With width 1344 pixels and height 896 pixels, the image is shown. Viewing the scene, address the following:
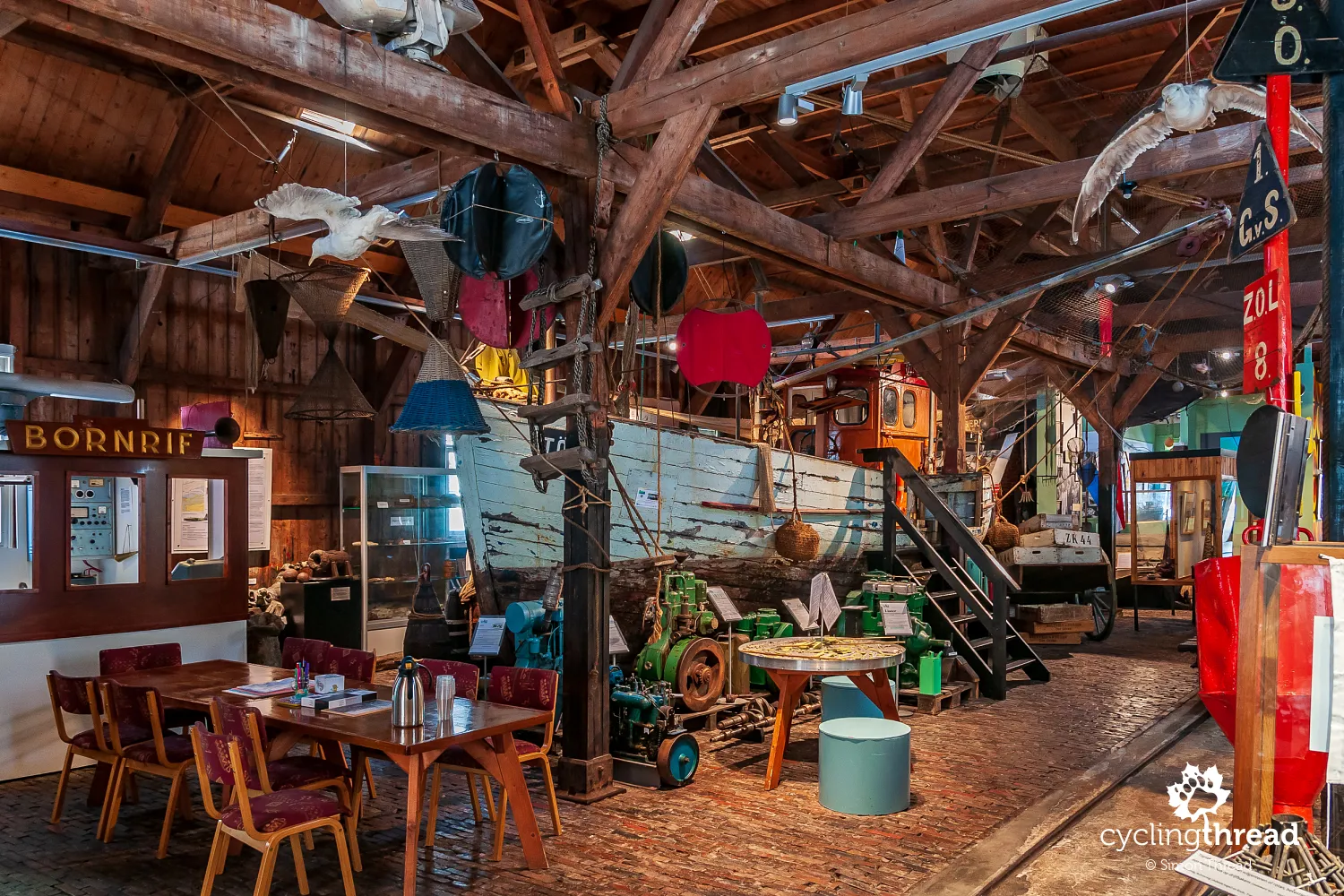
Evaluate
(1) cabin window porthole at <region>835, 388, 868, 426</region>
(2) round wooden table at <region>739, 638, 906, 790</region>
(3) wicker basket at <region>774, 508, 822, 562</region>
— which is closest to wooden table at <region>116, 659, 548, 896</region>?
(2) round wooden table at <region>739, 638, 906, 790</region>

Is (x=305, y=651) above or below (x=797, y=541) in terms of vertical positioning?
below

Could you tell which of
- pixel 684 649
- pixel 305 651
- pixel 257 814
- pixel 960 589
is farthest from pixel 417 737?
pixel 960 589

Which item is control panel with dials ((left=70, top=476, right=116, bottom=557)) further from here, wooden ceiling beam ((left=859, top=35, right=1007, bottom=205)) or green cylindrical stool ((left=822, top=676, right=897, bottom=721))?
wooden ceiling beam ((left=859, top=35, right=1007, bottom=205))

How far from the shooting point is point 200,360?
10539 millimetres

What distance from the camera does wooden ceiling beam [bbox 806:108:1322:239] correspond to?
590 centimetres

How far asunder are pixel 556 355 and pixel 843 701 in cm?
289

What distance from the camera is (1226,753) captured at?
6641mm

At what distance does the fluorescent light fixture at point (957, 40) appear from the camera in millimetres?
3934

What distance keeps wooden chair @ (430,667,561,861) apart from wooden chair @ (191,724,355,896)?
2.61ft

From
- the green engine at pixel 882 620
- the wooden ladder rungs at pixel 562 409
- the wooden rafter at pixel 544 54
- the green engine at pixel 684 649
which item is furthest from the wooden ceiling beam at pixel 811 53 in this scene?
the green engine at pixel 882 620

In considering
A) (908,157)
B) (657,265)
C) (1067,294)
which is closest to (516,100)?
(657,265)

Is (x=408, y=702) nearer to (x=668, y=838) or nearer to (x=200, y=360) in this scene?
(x=668, y=838)

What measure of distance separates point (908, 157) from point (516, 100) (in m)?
2.96

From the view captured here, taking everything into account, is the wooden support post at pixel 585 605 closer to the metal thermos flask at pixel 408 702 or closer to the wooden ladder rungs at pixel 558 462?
the wooden ladder rungs at pixel 558 462
